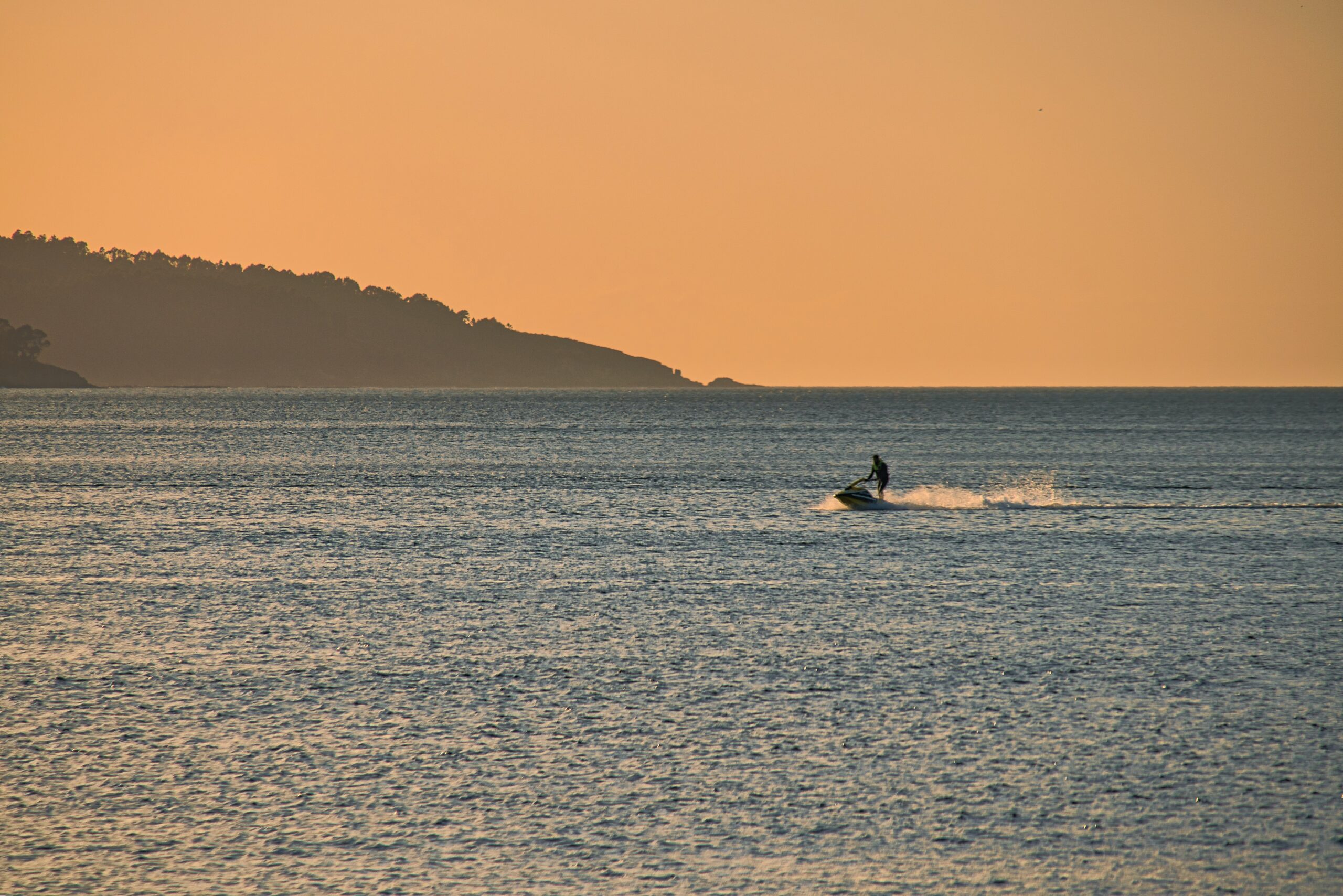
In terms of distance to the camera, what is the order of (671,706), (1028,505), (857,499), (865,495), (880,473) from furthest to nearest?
1. (1028,505)
2. (865,495)
3. (857,499)
4. (880,473)
5. (671,706)

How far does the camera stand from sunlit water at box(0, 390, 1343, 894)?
15406 millimetres

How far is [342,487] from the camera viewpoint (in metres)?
75.3

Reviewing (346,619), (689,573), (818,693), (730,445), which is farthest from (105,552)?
(730,445)

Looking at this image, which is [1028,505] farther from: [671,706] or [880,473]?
[671,706]

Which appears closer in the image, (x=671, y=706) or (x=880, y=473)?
(x=671, y=706)

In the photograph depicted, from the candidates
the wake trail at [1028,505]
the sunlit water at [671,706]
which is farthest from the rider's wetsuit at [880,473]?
the sunlit water at [671,706]

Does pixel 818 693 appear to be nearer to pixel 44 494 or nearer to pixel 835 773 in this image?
pixel 835 773

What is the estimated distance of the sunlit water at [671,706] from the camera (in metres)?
15.4

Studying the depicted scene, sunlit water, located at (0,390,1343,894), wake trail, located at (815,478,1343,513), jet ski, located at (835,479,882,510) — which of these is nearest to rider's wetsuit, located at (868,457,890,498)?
jet ski, located at (835,479,882,510)

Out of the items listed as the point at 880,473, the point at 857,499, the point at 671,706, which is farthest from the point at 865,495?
the point at 671,706

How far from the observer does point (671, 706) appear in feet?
73.3

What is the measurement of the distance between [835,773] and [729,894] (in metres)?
4.59

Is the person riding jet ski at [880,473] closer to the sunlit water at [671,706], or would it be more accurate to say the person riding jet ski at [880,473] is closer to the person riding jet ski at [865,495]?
the person riding jet ski at [865,495]

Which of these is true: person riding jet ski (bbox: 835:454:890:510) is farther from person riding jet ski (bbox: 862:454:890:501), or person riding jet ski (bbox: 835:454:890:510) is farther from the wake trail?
the wake trail
